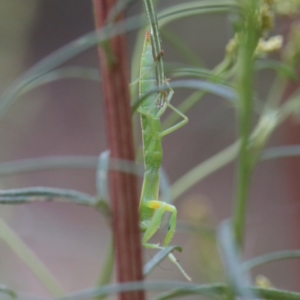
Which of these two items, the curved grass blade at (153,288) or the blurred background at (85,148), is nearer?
the curved grass blade at (153,288)

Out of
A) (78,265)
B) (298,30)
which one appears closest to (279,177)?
(78,265)

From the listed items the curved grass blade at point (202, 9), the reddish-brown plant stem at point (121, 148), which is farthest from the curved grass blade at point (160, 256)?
the curved grass blade at point (202, 9)

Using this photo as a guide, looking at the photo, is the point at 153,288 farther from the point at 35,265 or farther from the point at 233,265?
the point at 35,265

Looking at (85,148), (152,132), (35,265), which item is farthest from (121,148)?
(85,148)

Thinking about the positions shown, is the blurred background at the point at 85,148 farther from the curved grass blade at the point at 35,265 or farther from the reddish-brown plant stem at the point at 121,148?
the reddish-brown plant stem at the point at 121,148

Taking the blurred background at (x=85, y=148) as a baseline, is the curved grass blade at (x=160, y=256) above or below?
below
